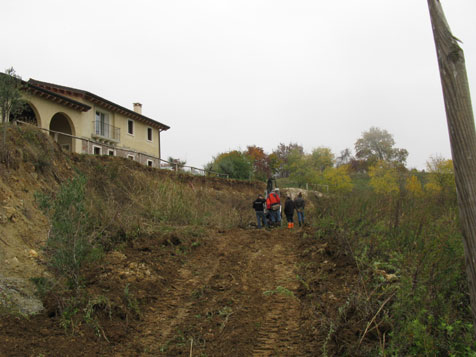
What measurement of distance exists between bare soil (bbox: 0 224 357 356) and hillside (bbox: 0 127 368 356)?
20 millimetres

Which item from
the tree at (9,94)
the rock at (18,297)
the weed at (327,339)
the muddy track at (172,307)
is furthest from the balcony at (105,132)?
the weed at (327,339)

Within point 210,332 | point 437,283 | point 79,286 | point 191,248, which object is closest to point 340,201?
point 191,248

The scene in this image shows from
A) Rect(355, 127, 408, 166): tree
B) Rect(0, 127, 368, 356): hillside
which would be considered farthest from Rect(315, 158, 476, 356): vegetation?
Rect(355, 127, 408, 166): tree

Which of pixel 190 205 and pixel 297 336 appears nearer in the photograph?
pixel 297 336

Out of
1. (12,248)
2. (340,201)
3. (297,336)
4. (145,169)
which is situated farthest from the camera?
(145,169)

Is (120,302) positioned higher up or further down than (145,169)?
further down

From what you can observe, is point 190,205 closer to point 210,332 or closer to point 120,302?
point 120,302

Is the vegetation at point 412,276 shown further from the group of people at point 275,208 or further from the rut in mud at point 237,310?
the group of people at point 275,208

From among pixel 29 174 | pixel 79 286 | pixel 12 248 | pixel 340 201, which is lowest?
pixel 79 286

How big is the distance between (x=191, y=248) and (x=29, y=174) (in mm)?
5522

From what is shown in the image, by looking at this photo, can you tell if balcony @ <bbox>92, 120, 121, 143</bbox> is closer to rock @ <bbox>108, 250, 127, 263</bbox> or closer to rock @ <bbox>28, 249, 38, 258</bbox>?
rock @ <bbox>108, 250, 127, 263</bbox>

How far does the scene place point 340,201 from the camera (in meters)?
10.2

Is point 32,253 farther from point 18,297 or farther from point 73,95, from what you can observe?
point 73,95

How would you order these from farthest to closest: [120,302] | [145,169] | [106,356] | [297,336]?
[145,169], [120,302], [297,336], [106,356]
